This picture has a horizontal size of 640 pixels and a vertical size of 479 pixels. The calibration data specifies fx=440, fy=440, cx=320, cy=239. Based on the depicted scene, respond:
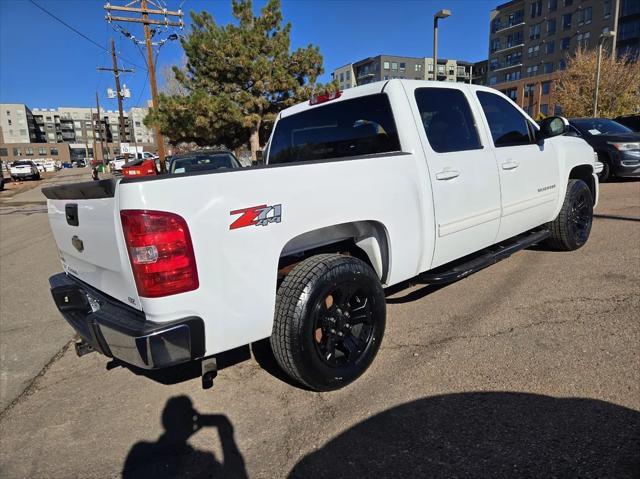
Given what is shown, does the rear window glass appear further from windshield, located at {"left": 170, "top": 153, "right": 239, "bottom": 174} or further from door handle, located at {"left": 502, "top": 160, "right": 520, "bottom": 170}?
windshield, located at {"left": 170, "top": 153, "right": 239, "bottom": 174}

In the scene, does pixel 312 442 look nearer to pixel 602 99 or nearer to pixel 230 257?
pixel 230 257

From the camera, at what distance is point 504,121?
425 centimetres

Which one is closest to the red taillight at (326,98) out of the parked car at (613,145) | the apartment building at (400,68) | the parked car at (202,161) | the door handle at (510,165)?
the door handle at (510,165)

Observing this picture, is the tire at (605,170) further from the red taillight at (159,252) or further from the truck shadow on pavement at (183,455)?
the red taillight at (159,252)

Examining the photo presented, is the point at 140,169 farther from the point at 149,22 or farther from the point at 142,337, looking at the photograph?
the point at 142,337

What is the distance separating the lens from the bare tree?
104 feet

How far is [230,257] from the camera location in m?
2.18

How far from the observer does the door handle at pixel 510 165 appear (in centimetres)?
396

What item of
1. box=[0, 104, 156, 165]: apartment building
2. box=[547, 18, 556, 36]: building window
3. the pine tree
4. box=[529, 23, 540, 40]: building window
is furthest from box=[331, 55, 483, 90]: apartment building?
the pine tree

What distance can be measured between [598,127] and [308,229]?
12.7 meters

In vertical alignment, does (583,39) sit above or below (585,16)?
below

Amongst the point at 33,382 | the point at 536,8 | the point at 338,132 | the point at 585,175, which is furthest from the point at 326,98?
the point at 536,8

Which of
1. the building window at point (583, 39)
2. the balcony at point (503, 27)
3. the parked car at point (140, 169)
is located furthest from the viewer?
the balcony at point (503, 27)

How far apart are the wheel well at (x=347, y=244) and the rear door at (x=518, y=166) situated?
61.5 inches
